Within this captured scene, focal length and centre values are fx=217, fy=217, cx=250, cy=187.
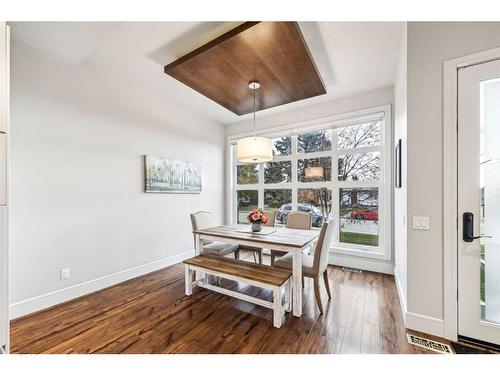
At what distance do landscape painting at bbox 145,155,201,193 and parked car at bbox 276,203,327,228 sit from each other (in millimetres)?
1722

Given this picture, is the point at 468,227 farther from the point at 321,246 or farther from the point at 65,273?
the point at 65,273

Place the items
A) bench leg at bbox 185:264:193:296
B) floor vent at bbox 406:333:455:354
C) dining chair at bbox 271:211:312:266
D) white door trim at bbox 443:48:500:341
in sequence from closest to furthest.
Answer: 1. floor vent at bbox 406:333:455:354
2. white door trim at bbox 443:48:500:341
3. bench leg at bbox 185:264:193:296
4. dining chair at bbox 271:211:312:266

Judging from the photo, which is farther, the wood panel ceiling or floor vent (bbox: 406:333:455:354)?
the wood panel ceiling

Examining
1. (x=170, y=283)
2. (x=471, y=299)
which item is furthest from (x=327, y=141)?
(x=170, y=283)

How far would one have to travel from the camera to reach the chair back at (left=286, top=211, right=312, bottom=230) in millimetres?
3287

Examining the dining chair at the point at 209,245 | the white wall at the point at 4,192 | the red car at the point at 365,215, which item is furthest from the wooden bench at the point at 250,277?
the red car at the point at 365,215

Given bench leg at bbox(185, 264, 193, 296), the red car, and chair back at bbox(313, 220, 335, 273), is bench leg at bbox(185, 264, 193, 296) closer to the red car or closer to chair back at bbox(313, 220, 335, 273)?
chair back at bbox(313, 220, 335, 273)

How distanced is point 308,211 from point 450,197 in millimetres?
2390

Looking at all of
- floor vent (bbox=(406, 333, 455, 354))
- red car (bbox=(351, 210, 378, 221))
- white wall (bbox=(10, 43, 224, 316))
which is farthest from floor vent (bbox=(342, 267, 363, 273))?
white wall (bbox=(10, 43, 224, 316))

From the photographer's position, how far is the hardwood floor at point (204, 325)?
1733 millimetres

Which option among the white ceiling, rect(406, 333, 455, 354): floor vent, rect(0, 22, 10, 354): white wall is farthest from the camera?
the white ceiling

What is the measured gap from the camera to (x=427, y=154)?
1910 mm

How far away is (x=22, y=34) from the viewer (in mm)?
2086
